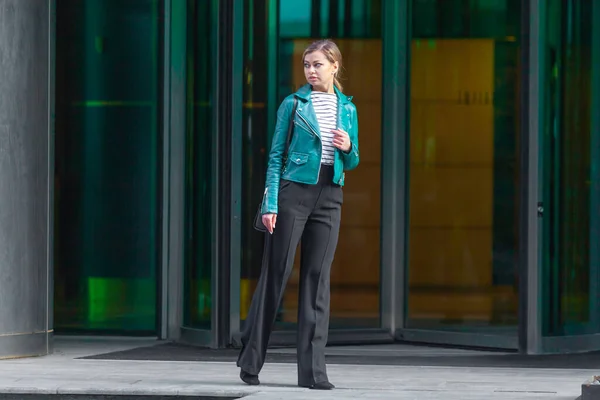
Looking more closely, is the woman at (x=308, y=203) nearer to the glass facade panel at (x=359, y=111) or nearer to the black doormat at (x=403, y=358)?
the black doormat at (x=403, y=358)

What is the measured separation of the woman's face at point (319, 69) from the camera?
618 cm

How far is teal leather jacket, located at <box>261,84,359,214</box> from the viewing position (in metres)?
6.13

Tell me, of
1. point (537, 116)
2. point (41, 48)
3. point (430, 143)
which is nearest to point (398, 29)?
point (430, 143)

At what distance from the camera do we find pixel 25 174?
7.70 m

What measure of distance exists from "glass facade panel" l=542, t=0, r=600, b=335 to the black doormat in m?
0.38

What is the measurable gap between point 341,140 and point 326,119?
0.49 feet

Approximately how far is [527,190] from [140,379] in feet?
9.64

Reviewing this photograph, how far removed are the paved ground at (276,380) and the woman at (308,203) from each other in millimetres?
239

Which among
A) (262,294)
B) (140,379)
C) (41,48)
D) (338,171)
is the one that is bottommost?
(140,379)

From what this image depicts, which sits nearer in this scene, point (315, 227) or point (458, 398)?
point (458, 398)

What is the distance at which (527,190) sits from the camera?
823cm

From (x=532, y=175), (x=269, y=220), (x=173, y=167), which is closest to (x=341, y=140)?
(x=269, y=220)

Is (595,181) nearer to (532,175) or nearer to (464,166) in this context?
(532,175)

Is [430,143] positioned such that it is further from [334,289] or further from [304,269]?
[304,269]
